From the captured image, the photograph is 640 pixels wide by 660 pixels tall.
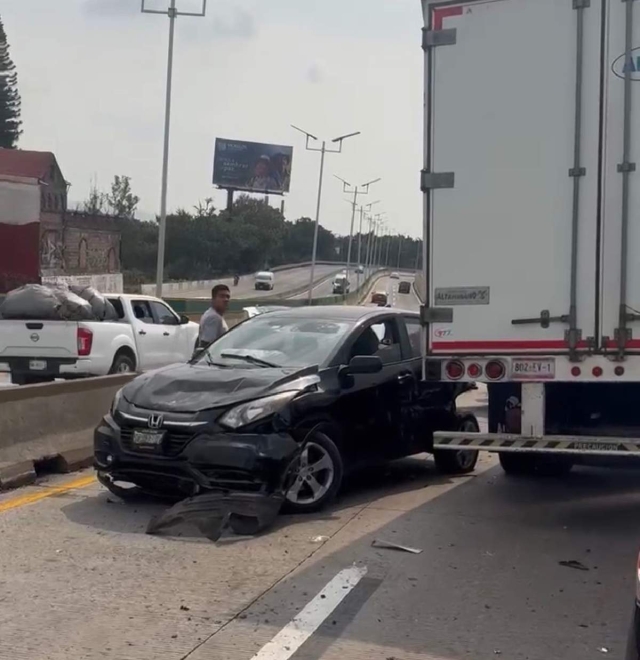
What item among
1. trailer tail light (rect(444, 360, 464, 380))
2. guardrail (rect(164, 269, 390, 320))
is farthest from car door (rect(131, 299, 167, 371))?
guardrail (rect(164, 269, 390, 320))

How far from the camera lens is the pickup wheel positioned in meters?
15.6

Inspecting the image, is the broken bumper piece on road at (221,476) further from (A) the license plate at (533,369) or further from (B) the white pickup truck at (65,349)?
(B) the white pickup truck at (65,349)

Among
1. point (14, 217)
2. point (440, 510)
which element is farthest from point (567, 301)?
point (14, 217)

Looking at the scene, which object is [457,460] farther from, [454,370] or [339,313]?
[454,370]

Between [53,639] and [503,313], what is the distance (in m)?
3.82

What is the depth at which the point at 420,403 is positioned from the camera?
9352 mm

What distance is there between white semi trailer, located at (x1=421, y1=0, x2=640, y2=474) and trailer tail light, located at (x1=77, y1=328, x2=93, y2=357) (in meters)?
8.48

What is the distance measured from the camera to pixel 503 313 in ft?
23.9

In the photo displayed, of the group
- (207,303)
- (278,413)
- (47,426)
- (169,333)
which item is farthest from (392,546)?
(207,303)

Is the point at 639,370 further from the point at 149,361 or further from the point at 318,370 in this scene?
the point at 149,361

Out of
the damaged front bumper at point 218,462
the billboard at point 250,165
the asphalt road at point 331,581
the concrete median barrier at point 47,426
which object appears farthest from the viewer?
the billboard at point 250,165

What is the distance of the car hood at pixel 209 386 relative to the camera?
25.0ft

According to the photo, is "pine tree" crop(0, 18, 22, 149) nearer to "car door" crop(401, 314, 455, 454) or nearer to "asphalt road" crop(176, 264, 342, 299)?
"asphalt road" crop(176, 264, 342, 299)

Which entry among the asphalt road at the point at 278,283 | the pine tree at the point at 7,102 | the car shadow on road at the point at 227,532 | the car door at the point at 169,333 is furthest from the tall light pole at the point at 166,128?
the pine tree at the point at 7,102
